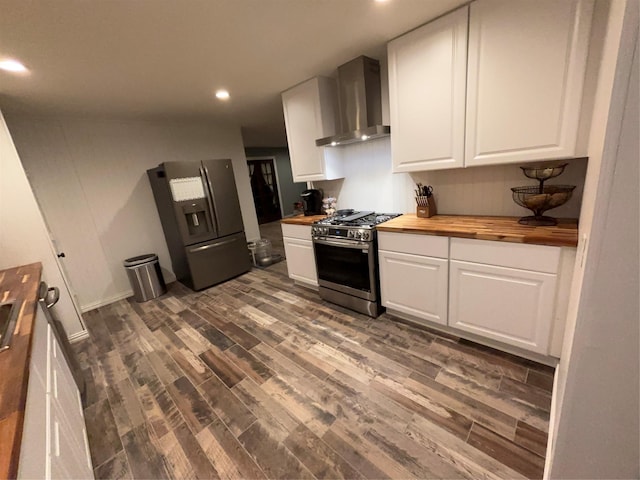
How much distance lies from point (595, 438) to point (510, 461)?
1.98ft

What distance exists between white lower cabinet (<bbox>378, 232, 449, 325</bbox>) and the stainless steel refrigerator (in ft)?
7.71

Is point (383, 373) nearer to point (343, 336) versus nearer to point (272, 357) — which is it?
point (343, 336)

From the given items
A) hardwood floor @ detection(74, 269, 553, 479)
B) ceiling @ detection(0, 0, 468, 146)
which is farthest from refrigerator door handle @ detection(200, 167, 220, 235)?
hardwood floor @ detection(74, 269, 553, 479)

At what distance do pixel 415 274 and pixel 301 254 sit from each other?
1.40 m

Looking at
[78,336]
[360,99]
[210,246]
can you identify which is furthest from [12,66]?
[360,99]

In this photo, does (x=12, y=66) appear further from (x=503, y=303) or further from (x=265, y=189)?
(x=265, y=189)

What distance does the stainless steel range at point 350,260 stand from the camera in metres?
2.27

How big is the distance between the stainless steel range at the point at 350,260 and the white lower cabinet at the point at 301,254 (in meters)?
0.17

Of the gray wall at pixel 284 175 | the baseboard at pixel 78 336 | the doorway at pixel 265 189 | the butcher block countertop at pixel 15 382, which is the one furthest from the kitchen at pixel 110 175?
the gray wall at pixel 284 175

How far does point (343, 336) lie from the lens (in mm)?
2221

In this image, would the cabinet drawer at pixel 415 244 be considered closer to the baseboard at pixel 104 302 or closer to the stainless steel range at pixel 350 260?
the stainless steel range at pixel 350 260

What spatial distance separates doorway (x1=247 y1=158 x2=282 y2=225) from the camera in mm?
7555

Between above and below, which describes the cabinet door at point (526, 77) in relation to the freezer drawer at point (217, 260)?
above

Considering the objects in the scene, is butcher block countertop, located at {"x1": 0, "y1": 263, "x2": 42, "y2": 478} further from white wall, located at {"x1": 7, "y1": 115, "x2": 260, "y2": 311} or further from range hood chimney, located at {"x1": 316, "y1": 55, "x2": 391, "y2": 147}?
range hood chimney, located at {"x1": 316, "y1": 55, "x2": 391, "y2": 147}
